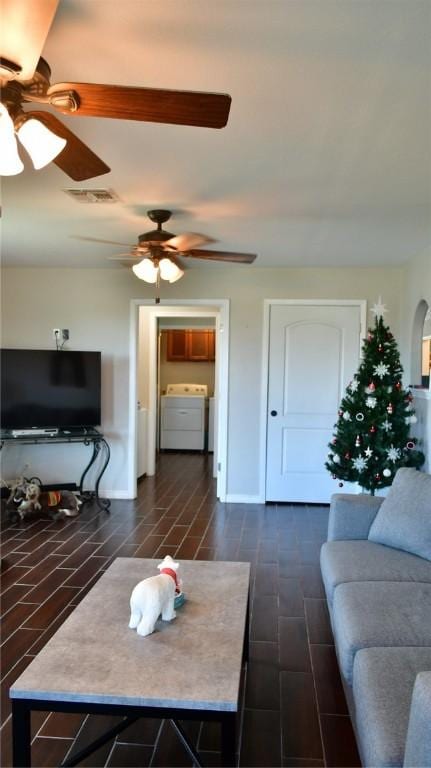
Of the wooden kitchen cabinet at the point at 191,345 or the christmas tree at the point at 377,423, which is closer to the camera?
the christmas tree at the point at 377,423

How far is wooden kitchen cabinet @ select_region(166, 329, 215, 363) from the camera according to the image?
8.62m

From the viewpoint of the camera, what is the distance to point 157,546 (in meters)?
3.97

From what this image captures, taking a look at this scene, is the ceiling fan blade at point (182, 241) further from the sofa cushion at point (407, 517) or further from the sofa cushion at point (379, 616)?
the sofa cushion at point (379, 616)

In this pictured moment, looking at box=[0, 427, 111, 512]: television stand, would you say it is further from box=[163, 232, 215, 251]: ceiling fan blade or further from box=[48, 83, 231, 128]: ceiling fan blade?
box=[48, 83, 231, 128]: ceiling fan blade

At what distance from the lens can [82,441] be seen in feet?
17.3

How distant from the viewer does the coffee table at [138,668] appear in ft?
4.96

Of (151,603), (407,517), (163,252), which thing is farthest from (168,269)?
(151,603)

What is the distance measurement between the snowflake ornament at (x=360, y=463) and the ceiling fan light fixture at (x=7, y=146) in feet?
11.4

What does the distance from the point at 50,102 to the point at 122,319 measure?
3903mm

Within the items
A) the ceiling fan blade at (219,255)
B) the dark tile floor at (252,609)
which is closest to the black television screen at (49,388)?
the dark tile floor at (252,609)

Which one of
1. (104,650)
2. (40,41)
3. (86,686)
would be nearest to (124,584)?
(104,650)

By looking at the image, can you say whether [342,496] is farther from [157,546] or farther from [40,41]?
[40,41]

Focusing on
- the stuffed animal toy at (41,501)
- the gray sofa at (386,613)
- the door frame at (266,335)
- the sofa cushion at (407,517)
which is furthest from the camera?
the door frame at (266,335)

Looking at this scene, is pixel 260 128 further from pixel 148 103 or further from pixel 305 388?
pixel 305 388
